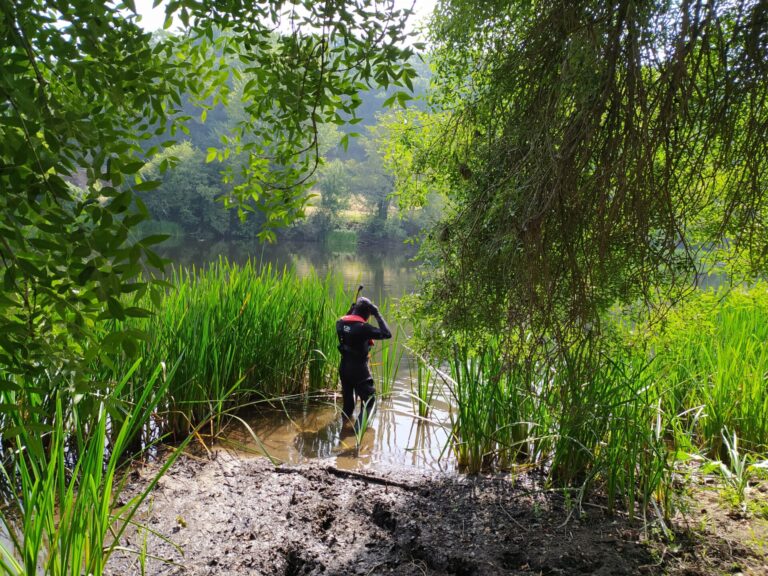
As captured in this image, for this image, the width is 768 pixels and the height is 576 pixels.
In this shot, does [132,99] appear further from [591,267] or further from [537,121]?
[591,267]

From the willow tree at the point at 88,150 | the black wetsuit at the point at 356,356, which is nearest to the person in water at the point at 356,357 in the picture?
Answer: the black wetsuit at the point at 356,356

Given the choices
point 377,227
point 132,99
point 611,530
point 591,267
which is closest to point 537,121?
point 591,267

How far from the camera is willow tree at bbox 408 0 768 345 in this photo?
2.15 meters

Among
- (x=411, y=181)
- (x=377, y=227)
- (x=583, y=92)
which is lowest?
(x=377, y=227)

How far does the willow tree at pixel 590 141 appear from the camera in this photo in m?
2.15

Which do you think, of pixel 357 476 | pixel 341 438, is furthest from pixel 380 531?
pixel 341 438

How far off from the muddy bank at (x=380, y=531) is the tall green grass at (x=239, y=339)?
713 millimetres

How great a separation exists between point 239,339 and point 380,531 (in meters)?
2.91

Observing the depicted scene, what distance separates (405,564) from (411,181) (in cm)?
294

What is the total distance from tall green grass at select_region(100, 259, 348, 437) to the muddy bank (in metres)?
0.71

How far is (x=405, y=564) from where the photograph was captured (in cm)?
309

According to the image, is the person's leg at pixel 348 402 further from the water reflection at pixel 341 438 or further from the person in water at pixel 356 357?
the water reflection at pixel 341 438

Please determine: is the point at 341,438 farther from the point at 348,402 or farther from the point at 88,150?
the point at 88,150

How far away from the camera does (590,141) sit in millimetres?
2230
